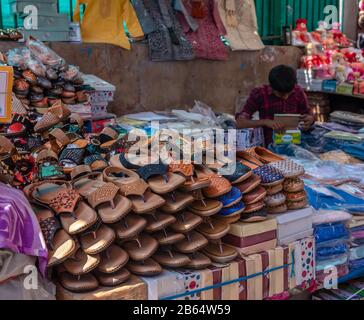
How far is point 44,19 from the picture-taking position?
404 cm

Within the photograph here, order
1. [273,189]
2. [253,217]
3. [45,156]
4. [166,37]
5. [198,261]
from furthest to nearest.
→ [166,37] → [45,156] → [273,189] → [253,217] → [198,261]

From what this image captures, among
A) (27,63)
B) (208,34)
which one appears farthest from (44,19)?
(208,34)

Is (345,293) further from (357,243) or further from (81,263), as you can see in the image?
(81,263)

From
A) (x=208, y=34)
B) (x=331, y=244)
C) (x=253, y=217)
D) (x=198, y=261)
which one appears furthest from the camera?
(x=208, y=34)

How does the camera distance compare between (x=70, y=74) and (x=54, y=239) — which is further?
(x=70, y=74)

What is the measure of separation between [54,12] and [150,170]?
2584 mm

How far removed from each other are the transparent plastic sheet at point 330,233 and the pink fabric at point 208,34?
3021 mm

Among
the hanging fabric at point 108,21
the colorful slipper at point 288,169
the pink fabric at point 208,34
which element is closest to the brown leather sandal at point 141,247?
the colorful slipper at point 288,169

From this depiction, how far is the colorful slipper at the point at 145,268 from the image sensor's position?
1810mm

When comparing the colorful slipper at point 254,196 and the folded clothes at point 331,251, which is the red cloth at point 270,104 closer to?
the folded clothes at point 331,251

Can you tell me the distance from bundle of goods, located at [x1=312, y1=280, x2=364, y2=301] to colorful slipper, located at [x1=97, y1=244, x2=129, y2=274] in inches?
41.2

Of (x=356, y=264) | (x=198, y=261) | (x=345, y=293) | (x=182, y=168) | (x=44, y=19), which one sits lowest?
(x=345, y=293)

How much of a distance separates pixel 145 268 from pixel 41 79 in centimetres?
197

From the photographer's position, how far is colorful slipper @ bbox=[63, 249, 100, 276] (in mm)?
1688
